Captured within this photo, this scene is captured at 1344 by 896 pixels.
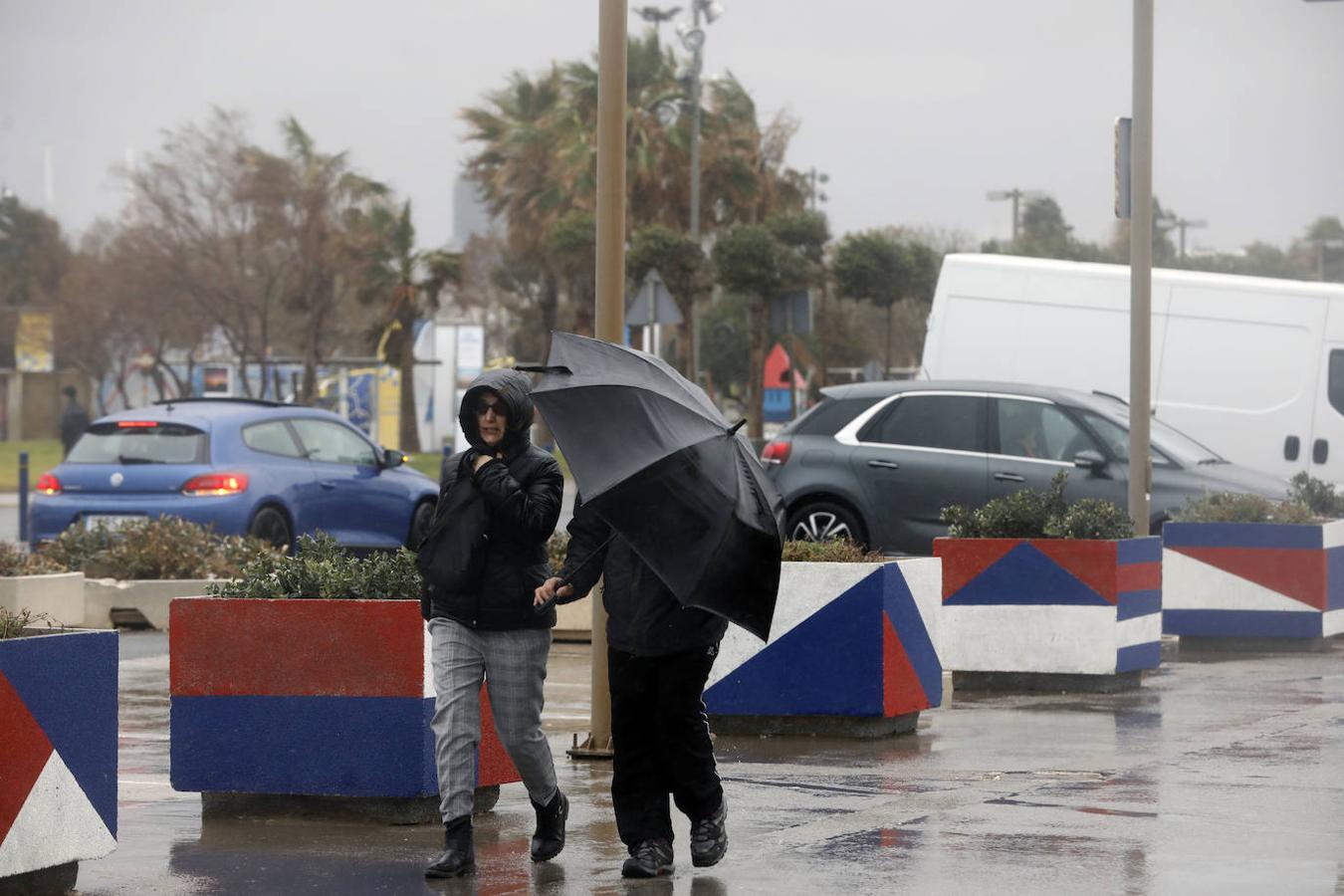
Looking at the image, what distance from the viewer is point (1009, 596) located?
12.5m

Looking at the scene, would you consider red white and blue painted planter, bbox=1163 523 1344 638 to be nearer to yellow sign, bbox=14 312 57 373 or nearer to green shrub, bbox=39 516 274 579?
green shrub, bbox=39 516 274 579

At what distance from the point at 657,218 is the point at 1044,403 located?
35.8 m

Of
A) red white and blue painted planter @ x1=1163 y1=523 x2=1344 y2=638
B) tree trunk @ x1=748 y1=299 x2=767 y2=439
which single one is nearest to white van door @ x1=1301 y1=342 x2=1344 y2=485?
red white and blue painted planter @ x1=1163 y1=523 x2=1344 y2=638

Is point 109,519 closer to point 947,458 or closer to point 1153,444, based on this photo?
point 947,458

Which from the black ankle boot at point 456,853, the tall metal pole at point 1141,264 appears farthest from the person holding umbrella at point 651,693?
the tall metal pole at point 1141,264

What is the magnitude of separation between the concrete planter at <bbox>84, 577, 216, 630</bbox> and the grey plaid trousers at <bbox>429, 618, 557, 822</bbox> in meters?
8.48

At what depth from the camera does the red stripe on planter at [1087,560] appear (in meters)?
12.4

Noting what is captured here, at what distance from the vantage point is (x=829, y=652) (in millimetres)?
10289

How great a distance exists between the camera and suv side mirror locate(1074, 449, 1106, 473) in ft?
57.0

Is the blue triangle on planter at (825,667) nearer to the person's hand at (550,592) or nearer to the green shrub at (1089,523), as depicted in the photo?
the green shrub at (1089,523)

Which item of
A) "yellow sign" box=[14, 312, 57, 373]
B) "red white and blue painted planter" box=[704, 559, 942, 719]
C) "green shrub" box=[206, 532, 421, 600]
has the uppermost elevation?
"yellow sign" box=[14, 312, 57, 373]

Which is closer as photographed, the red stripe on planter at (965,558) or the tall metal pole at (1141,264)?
the red stripe on planter at (965,558)

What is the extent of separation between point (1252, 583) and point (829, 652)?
579cm

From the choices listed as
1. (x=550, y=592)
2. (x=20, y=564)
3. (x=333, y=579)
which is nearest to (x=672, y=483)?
(x=550, y=592)
